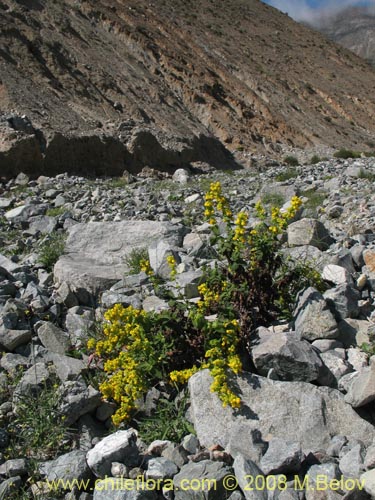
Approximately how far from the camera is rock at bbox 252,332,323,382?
10.1 ft

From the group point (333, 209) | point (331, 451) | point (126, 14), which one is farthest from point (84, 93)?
point (331, 451)

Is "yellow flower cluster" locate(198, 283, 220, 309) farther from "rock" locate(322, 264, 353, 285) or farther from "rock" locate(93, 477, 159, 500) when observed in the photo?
"rock" locate(93, 477, 159, 500)

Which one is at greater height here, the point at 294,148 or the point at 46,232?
the point at 294,148

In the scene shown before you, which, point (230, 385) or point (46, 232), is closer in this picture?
point (230, 385)

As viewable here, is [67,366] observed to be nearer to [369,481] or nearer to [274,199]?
[369,481]

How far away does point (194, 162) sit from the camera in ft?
62.3

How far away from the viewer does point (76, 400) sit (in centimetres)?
310

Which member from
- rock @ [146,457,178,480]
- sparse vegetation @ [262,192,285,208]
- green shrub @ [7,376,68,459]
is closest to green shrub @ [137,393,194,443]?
rock @ [146,457,178,480]

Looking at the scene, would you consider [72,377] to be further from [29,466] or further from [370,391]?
[370,391]

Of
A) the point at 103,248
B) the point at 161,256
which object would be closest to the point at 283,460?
the point at 161,256

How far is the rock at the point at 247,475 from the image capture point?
7.59 feet

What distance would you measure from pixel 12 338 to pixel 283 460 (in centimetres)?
235

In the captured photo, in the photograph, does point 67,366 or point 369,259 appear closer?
point 67,366

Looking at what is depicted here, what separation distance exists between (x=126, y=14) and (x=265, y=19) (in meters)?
23.4
